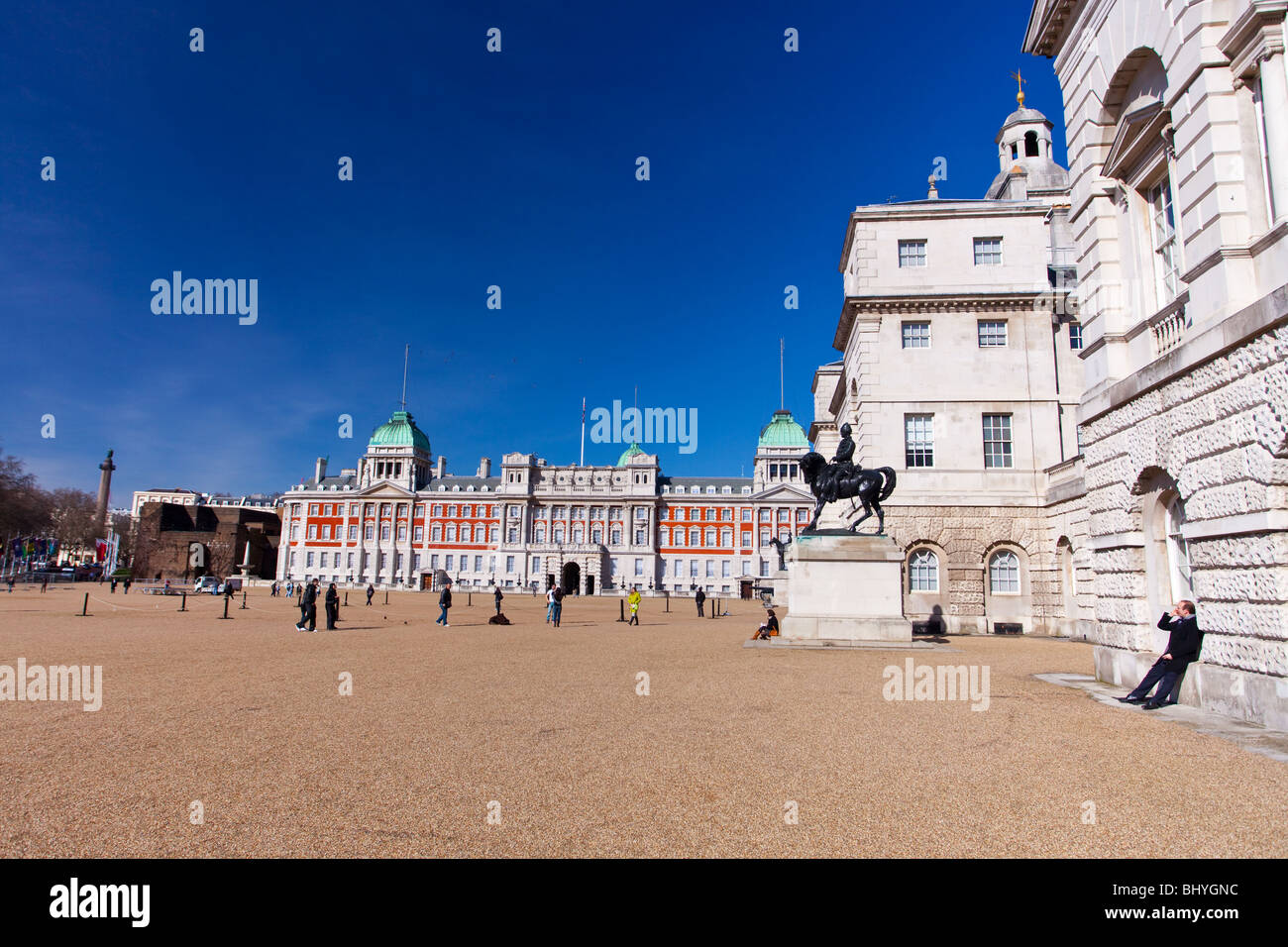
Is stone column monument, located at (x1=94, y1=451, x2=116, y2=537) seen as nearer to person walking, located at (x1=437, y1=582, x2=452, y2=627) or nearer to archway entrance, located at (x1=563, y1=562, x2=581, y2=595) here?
archway entrance, located at (x1=563, y1=562, x2=581, y2=595)

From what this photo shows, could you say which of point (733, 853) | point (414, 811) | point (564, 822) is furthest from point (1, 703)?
point (733, 853)

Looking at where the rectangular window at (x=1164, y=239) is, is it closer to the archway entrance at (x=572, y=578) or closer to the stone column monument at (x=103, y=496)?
the archway entrance at (x=572, y=578)

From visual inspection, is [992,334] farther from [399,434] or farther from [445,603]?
[399,434]

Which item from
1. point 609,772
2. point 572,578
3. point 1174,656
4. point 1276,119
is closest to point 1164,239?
point 1276,119

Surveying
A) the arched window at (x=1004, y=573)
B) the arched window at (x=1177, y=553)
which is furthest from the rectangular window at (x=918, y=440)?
the arched window at (x=1177, y=553)

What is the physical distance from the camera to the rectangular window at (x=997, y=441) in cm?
2561

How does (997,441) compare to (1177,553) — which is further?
(997,441)

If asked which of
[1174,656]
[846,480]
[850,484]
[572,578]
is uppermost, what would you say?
[846,480]

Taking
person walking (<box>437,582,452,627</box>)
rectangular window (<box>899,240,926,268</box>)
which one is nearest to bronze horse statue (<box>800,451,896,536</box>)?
rectangular window (<box>899,240,926,268</box>)

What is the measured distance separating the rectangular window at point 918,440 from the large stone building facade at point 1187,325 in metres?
13.3

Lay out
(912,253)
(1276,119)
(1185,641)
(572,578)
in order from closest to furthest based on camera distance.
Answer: (1276,119), (1185,641), (912,253), (572,578)

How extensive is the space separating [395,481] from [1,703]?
328ft

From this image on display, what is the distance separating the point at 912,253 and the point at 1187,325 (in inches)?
728

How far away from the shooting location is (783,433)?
103 m
